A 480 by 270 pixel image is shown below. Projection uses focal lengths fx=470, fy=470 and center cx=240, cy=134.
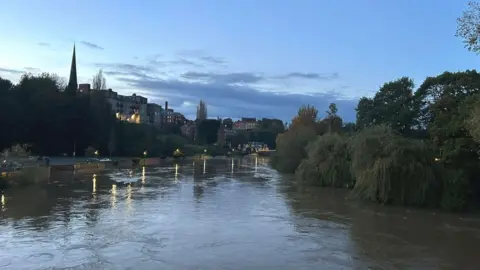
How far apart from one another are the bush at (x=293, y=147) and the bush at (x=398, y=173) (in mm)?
26920

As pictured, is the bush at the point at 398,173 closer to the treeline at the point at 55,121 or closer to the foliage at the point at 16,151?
the foliage at the point at 16,151

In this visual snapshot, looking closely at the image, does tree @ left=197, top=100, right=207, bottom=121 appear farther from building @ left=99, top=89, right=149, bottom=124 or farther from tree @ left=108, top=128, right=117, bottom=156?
tree @ left=108, top=128, right=117, bottom=156

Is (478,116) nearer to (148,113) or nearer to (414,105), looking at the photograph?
(414,105)

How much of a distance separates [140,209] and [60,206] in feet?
15.1

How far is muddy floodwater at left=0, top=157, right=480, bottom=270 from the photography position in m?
13.9

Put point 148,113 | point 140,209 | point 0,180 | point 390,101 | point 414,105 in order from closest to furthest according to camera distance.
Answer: point 140,209, point 0,180, point 414,105, point 390,101, point 148,113

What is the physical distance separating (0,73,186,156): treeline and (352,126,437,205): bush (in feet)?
163

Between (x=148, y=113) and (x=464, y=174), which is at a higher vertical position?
(x=148, y=113)

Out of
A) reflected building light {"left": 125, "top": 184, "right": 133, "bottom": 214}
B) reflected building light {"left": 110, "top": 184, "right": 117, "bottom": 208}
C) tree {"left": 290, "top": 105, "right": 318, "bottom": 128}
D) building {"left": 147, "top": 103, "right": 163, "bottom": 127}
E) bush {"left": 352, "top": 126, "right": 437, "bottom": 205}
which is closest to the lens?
reflected building light {"left": 125, "top": 184, "right": 133, "bottom": 214}

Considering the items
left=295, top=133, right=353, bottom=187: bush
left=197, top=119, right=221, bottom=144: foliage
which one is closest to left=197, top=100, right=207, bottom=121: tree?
left=197, top=119, right=221, bottom=144: foliage

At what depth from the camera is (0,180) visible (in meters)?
32.5

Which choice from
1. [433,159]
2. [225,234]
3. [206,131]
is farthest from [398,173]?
[206,131]

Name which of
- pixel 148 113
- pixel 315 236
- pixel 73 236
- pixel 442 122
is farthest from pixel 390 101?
pixel 148 113

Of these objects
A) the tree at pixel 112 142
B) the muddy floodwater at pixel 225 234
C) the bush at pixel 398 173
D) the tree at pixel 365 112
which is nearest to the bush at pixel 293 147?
the tree at pixel 365 112
